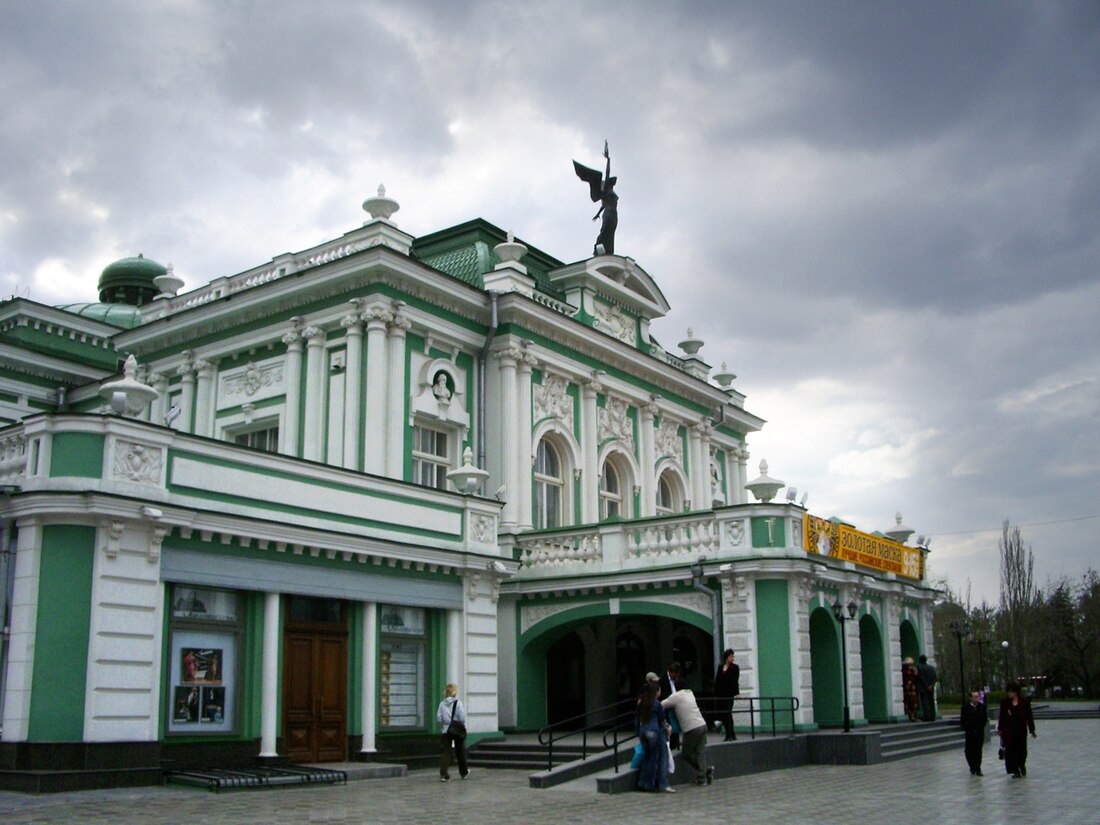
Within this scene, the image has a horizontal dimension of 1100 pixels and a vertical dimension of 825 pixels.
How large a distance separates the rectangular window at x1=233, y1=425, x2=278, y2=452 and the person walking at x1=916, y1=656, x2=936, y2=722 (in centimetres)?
1485

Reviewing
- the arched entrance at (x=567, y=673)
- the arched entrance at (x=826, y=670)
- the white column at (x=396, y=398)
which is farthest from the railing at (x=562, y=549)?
the arched entrance at (x=826, y=670)

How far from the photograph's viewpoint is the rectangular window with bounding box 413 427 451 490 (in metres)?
23.8

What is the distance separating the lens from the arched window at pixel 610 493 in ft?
93.0

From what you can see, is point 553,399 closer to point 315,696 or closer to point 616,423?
point 616,423

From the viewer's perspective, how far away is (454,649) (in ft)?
65.1

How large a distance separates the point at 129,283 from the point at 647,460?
18.0 m

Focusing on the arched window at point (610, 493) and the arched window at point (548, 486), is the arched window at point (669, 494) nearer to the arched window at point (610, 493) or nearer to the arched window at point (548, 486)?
the arched window at point (610, 493)

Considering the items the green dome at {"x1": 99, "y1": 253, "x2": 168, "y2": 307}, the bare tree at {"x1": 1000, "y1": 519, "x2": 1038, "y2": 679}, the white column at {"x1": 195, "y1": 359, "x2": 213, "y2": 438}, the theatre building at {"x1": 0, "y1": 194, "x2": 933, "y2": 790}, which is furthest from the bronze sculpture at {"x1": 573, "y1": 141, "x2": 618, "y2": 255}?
the bare tree at {"x1": 1000, "y1": 519, "x2": 1038, "y2": 679}

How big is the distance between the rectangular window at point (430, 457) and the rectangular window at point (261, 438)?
325cm

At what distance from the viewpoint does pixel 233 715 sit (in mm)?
16250

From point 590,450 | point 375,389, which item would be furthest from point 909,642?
point 375,389

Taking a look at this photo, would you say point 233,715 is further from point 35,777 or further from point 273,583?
point 35,777

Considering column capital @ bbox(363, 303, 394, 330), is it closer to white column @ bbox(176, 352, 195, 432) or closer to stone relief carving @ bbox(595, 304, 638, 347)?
white column @ bbox(176, 352, 195, 432)

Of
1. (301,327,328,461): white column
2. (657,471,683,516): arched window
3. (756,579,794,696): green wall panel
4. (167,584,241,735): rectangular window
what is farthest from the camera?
(657,471,683,516): arched window
